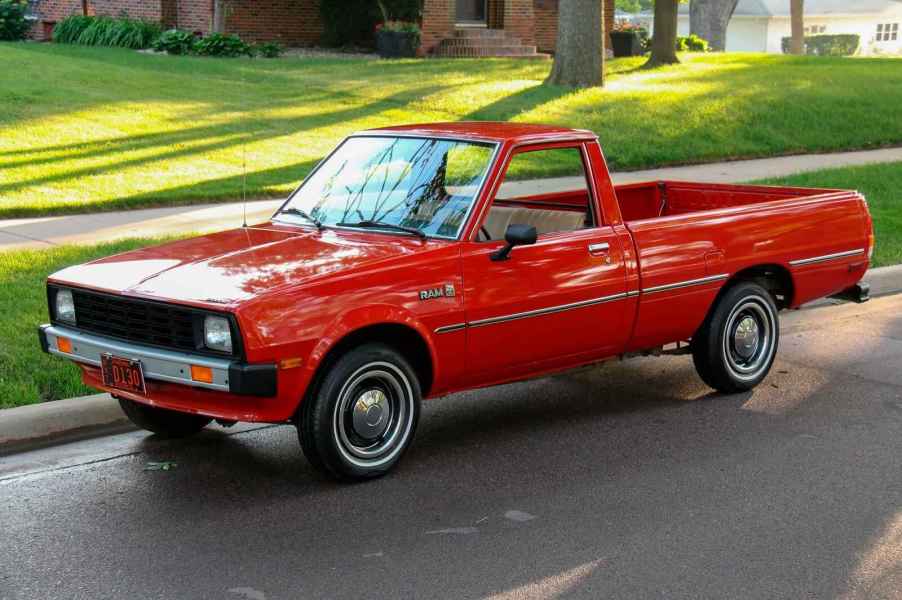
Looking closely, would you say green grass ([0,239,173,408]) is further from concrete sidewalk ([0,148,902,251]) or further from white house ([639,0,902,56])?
white house ([639,0,902,56])

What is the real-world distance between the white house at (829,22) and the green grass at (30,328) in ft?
193

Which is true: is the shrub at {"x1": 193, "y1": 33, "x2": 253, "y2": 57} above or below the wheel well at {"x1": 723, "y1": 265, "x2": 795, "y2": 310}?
above

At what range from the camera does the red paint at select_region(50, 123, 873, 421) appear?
565 centimetres

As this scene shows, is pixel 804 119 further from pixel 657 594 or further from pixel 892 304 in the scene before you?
pixel 657 594

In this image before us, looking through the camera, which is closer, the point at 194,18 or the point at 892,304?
the point at 892,304

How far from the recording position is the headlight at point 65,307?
6.18 meters

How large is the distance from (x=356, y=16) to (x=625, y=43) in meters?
7.24

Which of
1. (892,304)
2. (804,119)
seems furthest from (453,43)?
(892,304)

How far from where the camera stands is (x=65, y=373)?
24.0 feet

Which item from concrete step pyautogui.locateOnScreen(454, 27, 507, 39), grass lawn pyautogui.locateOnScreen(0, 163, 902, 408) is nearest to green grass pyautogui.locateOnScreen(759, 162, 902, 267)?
grass lawn pyautogui.locateOnScreen(0, 163, 902, 408)

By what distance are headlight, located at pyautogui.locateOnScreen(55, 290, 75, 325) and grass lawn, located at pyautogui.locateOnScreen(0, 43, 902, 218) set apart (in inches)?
264

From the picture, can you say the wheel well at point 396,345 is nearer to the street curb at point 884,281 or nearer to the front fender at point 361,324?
the front fender at point 361,324

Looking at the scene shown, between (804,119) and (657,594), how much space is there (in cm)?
1674

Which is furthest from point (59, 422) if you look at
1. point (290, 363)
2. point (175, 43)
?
point (175, 43)
